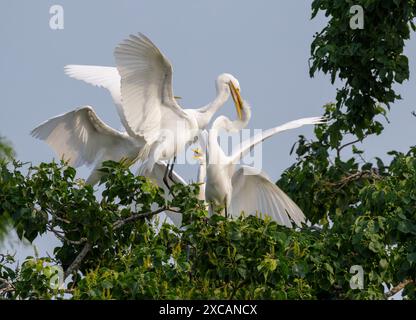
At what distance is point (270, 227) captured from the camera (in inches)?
314

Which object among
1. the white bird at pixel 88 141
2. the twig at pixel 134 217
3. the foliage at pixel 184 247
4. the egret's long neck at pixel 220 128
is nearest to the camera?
the foliage at pixel 184 247

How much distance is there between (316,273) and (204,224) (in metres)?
0.77

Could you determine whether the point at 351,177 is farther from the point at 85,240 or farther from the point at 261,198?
the point at 85,240

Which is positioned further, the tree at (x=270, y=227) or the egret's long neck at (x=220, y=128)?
the egret's long neck at (x=220, y=128)

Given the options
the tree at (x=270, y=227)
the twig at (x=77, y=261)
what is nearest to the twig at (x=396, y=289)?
the tree at (x=270, y=227)

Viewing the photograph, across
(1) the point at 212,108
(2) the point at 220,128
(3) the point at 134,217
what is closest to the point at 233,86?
(1) the point at 212,108

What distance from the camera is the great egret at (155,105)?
10.4 metres

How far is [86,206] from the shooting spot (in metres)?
8.77

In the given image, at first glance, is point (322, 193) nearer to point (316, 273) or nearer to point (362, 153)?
point (362, 153)

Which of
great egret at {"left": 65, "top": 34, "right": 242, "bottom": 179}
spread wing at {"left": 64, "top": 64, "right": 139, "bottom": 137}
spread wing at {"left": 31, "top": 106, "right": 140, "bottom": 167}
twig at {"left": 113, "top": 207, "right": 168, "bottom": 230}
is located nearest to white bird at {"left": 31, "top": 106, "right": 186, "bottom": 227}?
spread wing at {"left": 31, "top": 106, "right": 140, "bottom": 167}

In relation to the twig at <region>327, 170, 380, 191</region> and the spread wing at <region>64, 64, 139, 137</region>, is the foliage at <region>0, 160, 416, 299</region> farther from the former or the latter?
the spread wing at <region>64, 64, 139, 137</region>

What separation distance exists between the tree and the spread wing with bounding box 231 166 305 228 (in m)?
0.29

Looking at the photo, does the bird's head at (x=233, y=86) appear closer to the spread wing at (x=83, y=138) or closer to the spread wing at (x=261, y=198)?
the spread wing at (x=261, y=198)
